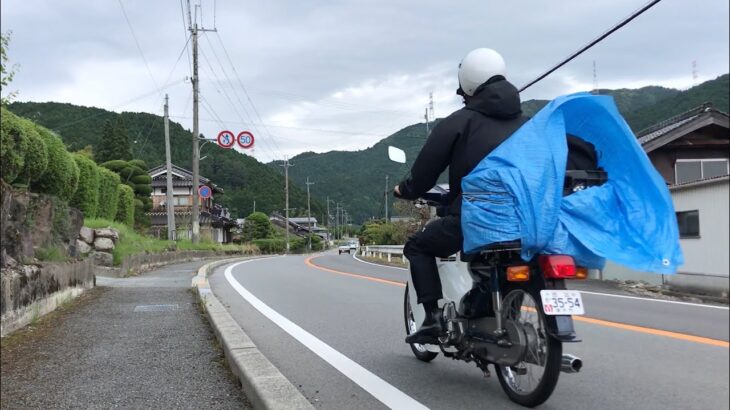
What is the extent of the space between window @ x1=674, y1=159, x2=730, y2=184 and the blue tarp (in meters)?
0.09

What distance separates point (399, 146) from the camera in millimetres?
4012

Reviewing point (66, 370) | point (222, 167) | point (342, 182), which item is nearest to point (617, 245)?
point (66, 370)

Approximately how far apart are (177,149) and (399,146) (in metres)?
13.1

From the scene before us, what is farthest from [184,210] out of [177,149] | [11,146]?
[11,146]

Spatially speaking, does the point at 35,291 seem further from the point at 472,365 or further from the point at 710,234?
the point at 710,234

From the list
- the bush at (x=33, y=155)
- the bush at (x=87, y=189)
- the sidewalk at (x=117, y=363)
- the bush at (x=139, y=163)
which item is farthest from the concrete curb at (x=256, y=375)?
the bush at (x=139, y=163)

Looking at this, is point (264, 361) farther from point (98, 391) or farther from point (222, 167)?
point (222, 167)

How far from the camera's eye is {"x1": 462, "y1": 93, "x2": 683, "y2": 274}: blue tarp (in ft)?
4.66

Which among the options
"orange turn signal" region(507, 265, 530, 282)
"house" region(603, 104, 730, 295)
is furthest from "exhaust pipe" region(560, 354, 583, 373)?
"house" region(603, 104, 730, 295)

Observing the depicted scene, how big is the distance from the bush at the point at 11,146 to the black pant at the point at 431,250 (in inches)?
208

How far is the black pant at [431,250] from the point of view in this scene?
3211 millimetres

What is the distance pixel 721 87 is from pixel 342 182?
6.55 metres

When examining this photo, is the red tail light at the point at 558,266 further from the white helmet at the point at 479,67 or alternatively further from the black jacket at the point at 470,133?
the white helmet at the point at 479,67

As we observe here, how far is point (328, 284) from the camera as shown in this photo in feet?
39.7
